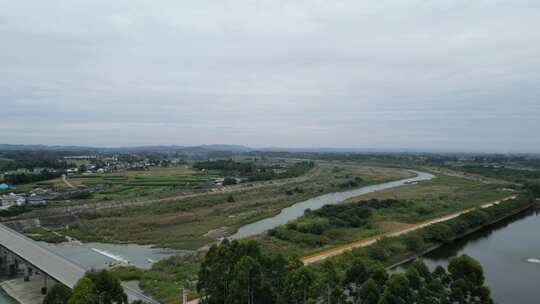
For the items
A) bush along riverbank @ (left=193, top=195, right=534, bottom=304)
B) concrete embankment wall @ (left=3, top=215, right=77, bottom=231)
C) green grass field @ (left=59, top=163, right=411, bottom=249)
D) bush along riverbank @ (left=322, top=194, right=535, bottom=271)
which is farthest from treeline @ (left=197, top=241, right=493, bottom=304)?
concrete embankment wall @ (left=3, top=215, right=77, bottom=231)

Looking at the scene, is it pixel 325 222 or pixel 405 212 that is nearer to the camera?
pixel 325 222

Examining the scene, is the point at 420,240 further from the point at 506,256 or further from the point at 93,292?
the point at 93,292

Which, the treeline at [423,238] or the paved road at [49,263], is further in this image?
the treeline at [423,238]

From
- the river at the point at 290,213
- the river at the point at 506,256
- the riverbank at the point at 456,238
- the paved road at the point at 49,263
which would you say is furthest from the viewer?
the river at the point at 290,213

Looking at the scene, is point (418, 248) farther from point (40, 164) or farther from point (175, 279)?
point (40, 164)

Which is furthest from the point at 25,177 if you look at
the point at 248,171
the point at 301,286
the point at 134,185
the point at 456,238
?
the point at 301,286

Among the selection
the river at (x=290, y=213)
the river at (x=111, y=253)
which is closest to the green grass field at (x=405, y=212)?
the river at (x=290, y=213)

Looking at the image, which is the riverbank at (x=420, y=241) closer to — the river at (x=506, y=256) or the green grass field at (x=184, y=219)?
the river at (x=506, y=256)
